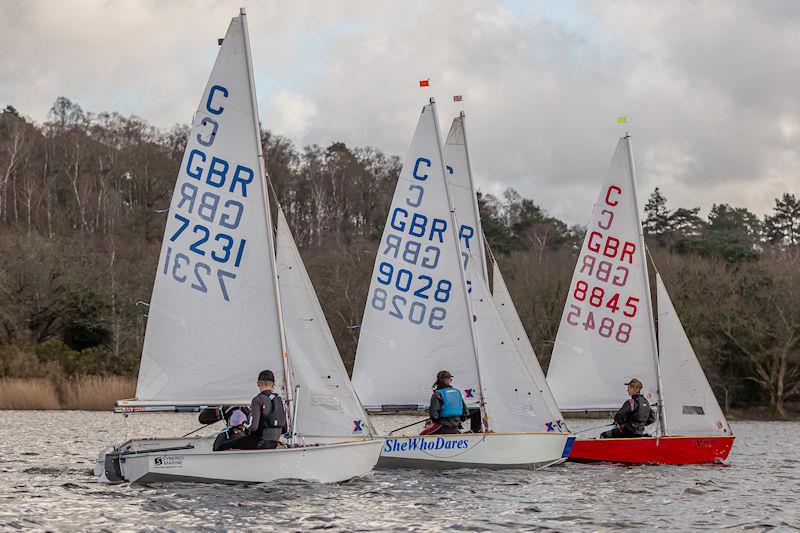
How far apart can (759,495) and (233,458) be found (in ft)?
27.5

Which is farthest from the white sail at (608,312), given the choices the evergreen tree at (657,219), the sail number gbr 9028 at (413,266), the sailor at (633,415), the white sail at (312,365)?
the evergreen tree at (657,219)

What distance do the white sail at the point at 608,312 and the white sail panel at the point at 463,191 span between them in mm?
2459

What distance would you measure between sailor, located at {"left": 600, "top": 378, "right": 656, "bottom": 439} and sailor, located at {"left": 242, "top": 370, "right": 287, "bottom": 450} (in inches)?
319

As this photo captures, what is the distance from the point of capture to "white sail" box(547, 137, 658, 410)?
2189 centimetres

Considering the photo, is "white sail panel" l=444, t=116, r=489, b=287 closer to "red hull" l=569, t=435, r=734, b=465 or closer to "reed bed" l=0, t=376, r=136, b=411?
"red hull" l=569, t=435, r=734, b=465

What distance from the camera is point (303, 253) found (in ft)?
202

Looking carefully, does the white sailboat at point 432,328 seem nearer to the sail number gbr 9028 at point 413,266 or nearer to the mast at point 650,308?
the sail number gbr 9028 at point 413,266

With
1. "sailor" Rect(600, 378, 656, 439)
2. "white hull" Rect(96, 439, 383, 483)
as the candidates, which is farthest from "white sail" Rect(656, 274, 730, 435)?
"white hull" Rect(96, 439, 383, 483)

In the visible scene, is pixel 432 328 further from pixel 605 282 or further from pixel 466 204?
pixel 605 282

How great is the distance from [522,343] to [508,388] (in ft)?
3.25

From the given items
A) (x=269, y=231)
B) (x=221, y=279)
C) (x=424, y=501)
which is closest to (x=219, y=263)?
(x=221, y=279)

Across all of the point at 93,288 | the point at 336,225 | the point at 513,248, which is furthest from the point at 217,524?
the point at 336,225

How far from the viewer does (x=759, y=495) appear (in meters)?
16.9

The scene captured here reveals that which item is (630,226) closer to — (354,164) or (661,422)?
(661,422)
